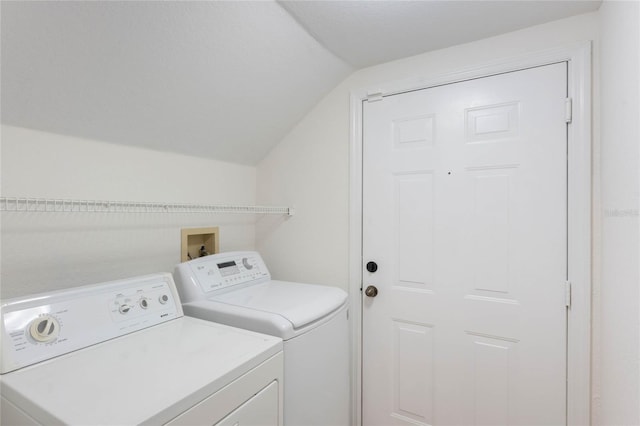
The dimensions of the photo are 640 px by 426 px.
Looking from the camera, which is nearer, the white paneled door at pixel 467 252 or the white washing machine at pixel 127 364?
the white washing machine at pixel 127 364

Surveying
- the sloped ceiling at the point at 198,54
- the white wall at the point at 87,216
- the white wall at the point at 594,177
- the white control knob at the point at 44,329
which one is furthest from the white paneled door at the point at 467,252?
the white control knob at the point at 44,329

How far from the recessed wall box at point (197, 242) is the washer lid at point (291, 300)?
378mm

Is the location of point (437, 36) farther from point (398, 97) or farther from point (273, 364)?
point (273, 364)

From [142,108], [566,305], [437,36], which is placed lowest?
[566,305]

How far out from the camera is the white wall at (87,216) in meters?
1.16

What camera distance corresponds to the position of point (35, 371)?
2.89ft

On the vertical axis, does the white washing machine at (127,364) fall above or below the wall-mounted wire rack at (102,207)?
below

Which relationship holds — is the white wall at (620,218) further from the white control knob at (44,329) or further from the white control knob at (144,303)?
the white control knob at (44,329)

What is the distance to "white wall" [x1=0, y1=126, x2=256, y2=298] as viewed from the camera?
1162 millimetres

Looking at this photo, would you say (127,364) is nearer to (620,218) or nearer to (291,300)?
(291,300)

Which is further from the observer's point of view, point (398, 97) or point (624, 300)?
point (398, 97)

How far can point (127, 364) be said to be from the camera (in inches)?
36.2

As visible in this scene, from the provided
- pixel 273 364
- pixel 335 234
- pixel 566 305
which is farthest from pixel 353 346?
pixel 566 305

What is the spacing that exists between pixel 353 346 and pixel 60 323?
1362 millimetres
